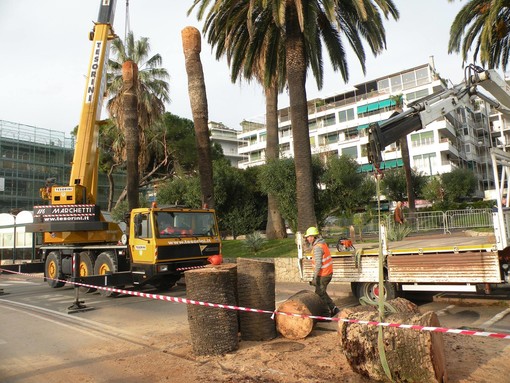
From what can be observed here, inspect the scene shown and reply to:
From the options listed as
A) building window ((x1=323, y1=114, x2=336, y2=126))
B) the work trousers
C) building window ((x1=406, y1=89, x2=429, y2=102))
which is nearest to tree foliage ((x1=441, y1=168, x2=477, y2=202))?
building window ((x1=406, y1=89, x2=429, y2=102))

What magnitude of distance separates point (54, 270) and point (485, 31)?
1839cm

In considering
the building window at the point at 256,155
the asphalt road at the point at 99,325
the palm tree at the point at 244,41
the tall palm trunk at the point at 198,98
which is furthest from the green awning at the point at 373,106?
the asphalt road at the point at 99,325

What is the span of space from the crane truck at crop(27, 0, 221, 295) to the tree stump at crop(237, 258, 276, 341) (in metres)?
4.62

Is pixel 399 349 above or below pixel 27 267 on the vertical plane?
below

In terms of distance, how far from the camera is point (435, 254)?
7602 mm

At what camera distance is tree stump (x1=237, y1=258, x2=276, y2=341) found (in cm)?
651

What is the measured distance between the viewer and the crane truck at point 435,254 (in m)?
6.97

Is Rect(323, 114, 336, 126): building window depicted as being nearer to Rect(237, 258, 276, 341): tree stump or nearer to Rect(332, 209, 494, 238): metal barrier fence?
Rect(332, 209, 494, 238): metal barrier fence

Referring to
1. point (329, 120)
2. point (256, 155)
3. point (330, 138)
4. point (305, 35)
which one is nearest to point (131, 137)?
point (305, 35)

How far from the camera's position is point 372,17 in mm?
14250

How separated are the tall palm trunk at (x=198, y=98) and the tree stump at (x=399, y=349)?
36.8 ft

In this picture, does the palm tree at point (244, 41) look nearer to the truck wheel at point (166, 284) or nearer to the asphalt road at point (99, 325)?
the truck wheel at point (166, 284)

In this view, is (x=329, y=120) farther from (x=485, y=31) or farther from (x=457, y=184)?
(x=485, y=31)

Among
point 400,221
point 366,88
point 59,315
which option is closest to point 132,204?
point 59,315
